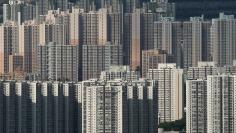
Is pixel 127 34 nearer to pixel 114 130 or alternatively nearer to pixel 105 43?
pixel 105 43

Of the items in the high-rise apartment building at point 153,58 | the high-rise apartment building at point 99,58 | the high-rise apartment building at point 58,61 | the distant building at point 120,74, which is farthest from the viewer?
the high-rise apartment building at point 153,58

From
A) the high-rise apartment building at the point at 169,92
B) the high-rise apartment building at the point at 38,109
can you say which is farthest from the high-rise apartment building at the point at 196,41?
the high-rise apartment building at the point at 38,109

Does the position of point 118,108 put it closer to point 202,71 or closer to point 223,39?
point 202,71

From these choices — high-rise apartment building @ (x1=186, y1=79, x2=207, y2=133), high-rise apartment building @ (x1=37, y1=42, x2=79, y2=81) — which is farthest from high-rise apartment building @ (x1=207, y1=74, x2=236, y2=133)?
high-rise apartment building @ (x1=37, y1=42, x2=79, y2=81)

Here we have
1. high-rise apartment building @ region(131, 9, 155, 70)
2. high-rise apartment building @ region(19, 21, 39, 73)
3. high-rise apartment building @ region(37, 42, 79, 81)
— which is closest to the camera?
high-rise apartment building @ region(37, 42, 79, 81)

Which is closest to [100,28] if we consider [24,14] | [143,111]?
[24,14]

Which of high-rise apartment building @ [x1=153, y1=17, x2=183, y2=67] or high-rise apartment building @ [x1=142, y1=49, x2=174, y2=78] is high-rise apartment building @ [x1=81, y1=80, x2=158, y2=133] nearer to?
high-rise apartment building @ [x1=142, y1=49, x2=174, y2=78]

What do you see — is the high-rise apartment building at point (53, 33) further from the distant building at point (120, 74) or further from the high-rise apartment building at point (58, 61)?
the distant building at point (120, 74)
